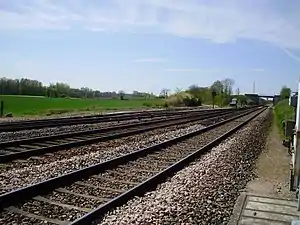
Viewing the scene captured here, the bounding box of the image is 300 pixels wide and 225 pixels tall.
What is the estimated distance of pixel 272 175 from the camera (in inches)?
418

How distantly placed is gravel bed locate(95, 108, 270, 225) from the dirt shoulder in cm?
28

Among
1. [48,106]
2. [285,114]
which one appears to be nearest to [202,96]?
[48,106]

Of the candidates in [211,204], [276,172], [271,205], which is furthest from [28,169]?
[276,172]

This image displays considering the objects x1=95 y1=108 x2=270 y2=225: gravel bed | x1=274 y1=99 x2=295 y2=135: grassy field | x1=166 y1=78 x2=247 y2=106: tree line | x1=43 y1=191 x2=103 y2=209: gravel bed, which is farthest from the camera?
x1=166 y1=78 x2=247 y2=106: tree line

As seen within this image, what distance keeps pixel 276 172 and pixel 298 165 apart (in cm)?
334

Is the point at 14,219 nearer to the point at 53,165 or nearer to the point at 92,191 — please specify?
the point at 92,191

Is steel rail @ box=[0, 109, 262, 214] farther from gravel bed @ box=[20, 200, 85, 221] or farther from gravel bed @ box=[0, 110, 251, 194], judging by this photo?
gravel bed @ box=[0, 110, 251, 194]

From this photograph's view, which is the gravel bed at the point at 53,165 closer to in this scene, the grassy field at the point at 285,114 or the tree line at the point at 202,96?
the grassy field at the point at 285,114

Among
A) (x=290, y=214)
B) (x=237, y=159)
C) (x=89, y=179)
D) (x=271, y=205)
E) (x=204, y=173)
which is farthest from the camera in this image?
(x=237, y=159)

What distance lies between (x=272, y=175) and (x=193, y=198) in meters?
4.03

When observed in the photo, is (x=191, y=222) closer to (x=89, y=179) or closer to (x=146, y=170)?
(x=89, y=179)

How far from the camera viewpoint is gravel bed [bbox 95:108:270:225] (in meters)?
6.09

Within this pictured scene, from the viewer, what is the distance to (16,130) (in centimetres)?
1839

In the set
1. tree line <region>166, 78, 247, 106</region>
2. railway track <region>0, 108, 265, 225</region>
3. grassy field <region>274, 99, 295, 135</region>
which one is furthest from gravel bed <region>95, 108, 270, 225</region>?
tree line <region>166, 78, 247, 106</region>
